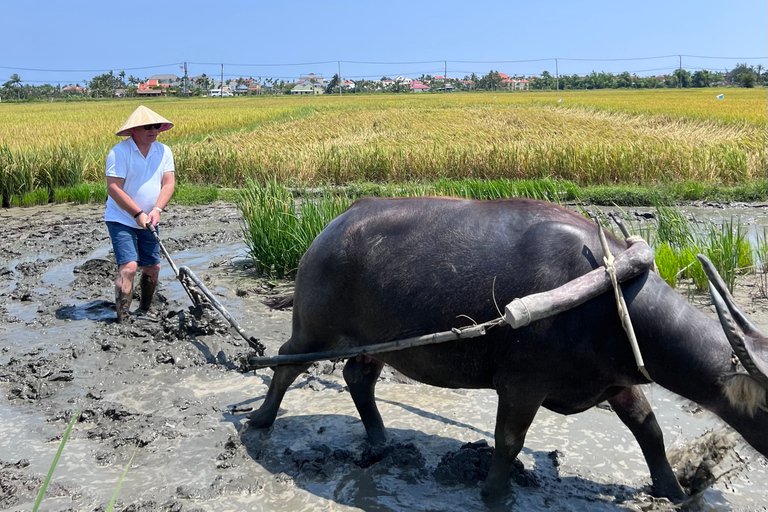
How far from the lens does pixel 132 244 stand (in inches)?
222

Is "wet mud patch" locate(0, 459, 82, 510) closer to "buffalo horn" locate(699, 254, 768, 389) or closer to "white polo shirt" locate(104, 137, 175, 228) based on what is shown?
"white polo shirt" locate(104, 137, 175, 228)

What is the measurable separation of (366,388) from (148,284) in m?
3.05

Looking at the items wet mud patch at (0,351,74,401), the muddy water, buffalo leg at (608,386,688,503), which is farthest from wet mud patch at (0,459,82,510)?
buffalo leg at (608,386,688,503)

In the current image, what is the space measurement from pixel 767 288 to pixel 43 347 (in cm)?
568

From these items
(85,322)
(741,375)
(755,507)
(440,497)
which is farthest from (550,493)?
(85,322)

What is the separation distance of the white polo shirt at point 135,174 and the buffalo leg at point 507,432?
3.48 m

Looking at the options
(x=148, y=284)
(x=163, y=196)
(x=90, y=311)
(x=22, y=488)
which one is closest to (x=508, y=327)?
(x=22, y=488)

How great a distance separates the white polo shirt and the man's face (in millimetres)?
58

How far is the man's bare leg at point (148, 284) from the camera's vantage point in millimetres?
5988

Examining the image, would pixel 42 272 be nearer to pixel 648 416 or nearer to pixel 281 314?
pixel 281 314

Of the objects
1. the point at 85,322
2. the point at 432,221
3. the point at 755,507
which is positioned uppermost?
the point at 432,221

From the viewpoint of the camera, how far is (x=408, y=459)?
11.7 ft

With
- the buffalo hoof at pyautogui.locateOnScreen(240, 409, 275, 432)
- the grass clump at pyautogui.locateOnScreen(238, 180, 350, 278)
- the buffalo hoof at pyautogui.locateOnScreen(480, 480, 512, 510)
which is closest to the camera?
the buffalo hoof at pyautogui.locateOnScreen(480, 480, 512, 510)

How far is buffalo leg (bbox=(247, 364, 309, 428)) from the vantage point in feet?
12.4
